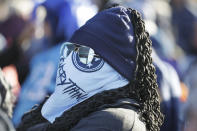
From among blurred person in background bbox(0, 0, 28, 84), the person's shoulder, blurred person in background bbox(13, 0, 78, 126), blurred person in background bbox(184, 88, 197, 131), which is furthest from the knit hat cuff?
blurred person in background bbox(0, 0, 28, 84)

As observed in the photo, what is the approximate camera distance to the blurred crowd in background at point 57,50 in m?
3.91

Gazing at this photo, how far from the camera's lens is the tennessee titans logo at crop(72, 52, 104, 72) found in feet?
8.96

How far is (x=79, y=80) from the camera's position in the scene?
276 centimetres

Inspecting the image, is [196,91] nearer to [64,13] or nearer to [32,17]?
[64,13]

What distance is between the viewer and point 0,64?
6.61 metres

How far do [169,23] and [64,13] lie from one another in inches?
97.2

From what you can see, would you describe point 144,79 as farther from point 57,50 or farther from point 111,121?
point 57,50

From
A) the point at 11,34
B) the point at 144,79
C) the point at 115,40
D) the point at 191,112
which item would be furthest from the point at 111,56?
the point at 11,34

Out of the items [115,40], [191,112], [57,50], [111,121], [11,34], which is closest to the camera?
[111,121]

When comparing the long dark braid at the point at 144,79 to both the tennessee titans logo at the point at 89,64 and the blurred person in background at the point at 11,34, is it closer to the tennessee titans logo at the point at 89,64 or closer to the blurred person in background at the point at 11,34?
the tennessee titans logo at the point at 89,64

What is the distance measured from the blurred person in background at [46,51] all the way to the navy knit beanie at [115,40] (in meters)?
2.40

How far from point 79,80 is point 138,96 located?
307 mm

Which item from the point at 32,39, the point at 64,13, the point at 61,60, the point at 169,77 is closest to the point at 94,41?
the point at 61,60

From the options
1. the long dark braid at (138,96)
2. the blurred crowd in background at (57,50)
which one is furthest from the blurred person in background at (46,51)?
the long dark braid at (138,96)
